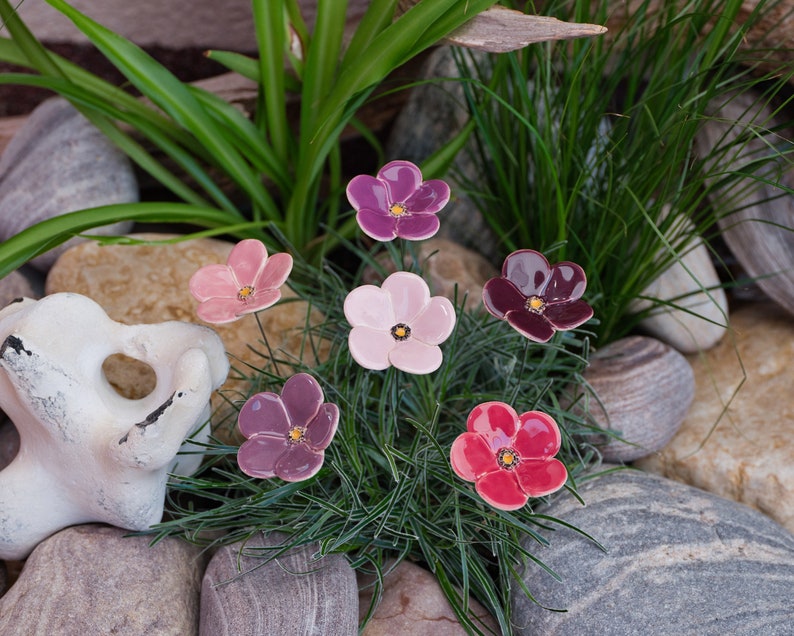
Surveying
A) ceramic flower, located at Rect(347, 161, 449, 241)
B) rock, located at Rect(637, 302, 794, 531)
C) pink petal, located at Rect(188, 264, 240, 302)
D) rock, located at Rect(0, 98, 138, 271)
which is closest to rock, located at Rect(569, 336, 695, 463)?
rock, located at Rect(637, 302, 794, 531)

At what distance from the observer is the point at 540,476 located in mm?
807

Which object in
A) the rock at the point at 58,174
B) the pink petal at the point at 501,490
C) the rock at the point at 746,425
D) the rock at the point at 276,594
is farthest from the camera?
the rock at the point at 58,174

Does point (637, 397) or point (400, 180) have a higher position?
point (400, 180)

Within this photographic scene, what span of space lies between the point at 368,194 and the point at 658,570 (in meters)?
0.62

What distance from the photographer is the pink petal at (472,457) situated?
0.79m

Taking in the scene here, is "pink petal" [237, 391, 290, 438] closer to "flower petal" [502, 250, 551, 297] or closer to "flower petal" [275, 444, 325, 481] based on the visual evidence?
"flower petal" [275, 444, 325, 481]

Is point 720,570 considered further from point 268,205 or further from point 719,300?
point 268,205

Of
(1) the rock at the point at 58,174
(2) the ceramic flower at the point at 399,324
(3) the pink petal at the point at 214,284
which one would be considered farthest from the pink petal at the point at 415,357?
(1) the rock at the point at 58,174

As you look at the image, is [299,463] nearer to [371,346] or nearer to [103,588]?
[371,346]

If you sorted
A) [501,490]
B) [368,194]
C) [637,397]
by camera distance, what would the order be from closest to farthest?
[501,490]
[368,194]
[637,397]

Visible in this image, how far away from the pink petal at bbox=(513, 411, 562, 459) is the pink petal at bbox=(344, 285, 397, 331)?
191 mm

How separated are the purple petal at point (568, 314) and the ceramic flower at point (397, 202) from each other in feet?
0.55

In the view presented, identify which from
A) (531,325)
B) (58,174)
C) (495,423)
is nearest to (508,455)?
(495,423)

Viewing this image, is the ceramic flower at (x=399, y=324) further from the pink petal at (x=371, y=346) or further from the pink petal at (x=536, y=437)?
the pink petal at (x=536, y=437)
